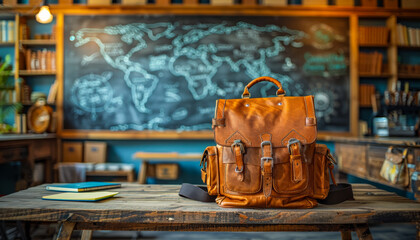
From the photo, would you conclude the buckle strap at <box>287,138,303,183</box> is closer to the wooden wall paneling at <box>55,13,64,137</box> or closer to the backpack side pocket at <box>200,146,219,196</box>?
the backpack side pocket at <box>200,146,219,196</box>

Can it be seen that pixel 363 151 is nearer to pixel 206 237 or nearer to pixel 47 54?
pixel 206 237

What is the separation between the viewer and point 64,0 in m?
4.03

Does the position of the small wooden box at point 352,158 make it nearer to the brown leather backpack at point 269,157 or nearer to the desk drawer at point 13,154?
the brown leather backpack at point 269,157

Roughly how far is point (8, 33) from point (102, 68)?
49.5 inches

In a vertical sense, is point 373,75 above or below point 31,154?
above

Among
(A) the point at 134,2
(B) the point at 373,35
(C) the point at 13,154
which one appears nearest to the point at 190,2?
(A) the point at 134,2

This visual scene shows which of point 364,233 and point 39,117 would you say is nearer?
point 364,233

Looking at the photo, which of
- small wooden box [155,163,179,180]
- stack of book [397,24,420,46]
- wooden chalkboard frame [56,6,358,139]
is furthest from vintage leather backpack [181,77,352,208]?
stack of book [397,24,420,46]

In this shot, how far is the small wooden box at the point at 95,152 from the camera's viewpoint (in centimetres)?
394

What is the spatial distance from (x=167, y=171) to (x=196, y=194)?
249cm

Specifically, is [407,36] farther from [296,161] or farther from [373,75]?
[296,161]

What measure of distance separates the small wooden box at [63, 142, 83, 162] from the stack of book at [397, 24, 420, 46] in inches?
162

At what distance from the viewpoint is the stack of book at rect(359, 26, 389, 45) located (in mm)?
4039

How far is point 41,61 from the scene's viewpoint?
13.3 ft
